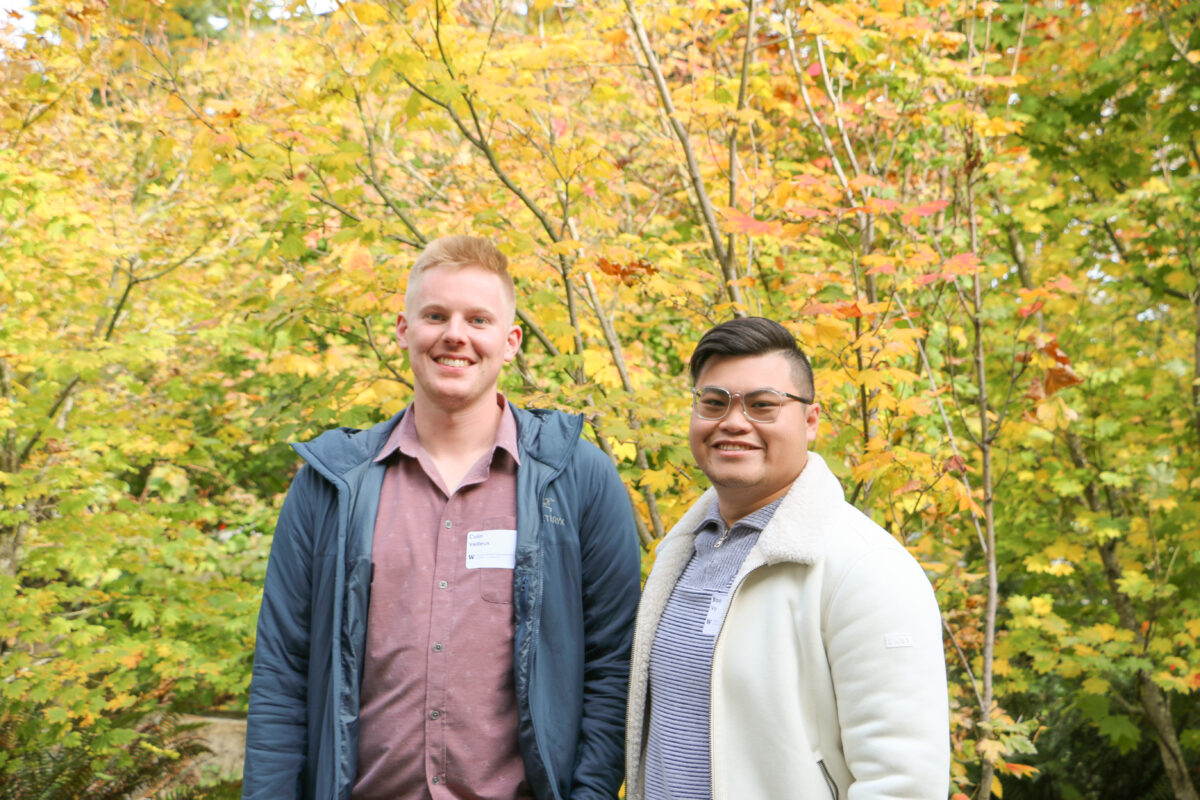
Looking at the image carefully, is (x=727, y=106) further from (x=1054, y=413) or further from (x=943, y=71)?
(x=1054, y=413)

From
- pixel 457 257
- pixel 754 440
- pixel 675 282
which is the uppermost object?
pixel 675 282

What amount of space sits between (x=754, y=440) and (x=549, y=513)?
49cm

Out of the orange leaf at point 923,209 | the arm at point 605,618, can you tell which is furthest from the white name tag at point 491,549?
the orange leaf at point 923,209

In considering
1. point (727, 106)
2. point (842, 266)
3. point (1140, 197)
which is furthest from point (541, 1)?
point (1140, 197)

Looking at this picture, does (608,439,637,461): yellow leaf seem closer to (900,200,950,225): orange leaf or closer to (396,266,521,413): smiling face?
(900,200,950,225): orange leaf

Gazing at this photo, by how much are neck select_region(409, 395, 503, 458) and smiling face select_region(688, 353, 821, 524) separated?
0.52 m

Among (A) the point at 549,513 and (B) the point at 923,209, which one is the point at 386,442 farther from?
(B) the point at 923,209

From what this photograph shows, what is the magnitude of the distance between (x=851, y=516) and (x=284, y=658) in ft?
3.96

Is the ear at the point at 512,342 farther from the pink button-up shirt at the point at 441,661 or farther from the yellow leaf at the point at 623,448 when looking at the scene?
the yellow leaf at the point at 623,448

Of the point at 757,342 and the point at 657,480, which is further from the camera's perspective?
the point at 657,480

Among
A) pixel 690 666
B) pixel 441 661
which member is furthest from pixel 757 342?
pixel 441 661

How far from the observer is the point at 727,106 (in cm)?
389

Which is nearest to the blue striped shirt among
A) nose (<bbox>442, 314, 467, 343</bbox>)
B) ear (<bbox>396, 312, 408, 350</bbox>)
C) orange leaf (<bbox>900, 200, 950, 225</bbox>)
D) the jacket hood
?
the jacket hood

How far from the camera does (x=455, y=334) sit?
1.95 meters
